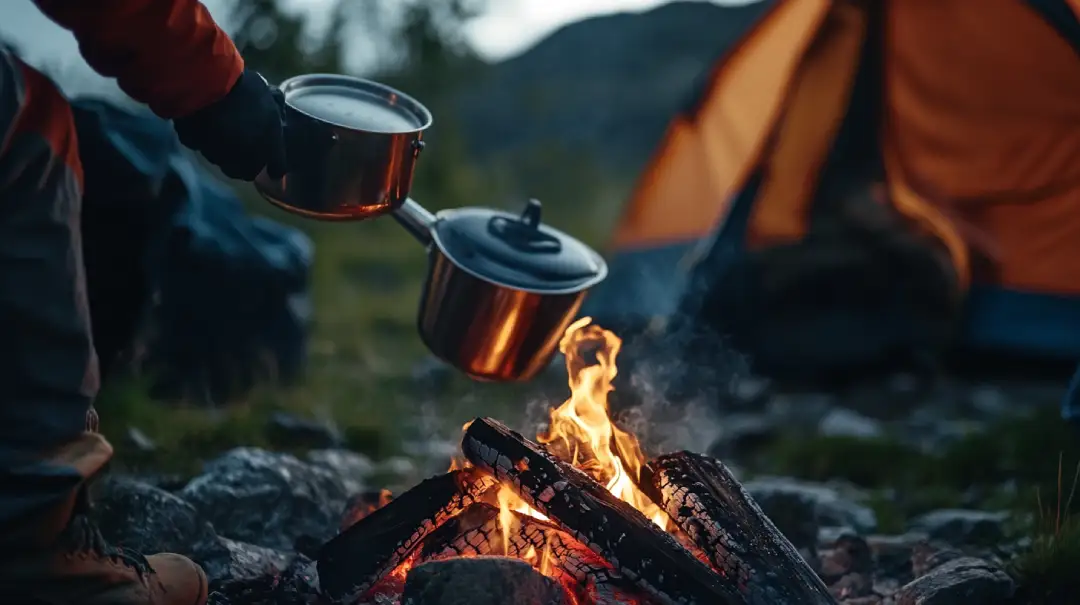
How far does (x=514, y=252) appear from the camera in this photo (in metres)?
3.01

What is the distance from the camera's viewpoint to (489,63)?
14.4m

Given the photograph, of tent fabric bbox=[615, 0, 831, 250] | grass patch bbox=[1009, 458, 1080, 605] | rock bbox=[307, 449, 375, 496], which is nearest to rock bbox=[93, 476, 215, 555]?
rock bbox=[307, 449, 375, 496]

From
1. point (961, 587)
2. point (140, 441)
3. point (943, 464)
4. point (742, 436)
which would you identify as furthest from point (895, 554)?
point (140, 441)

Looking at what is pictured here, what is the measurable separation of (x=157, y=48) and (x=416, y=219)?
1163mm

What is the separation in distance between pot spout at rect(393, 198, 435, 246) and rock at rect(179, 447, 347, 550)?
0.93 m

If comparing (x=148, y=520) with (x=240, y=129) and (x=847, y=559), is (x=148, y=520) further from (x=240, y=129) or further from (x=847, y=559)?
(x=847, y=559)

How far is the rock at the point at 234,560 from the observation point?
9.05 ft

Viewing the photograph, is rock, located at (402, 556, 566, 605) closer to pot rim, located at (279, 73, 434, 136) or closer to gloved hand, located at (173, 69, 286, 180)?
gloved hand, located at (173, 69, 286, 180)

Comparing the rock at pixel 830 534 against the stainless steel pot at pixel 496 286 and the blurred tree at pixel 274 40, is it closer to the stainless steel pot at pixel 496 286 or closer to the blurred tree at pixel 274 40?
the stainless steel pot at pixel 496 286

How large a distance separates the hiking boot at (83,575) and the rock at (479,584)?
52cm

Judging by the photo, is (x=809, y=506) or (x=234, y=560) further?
(x=809, y=506)

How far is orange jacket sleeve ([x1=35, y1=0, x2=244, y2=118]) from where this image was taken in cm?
190

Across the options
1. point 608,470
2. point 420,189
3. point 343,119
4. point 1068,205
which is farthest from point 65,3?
point 420,189

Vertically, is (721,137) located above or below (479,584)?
below
